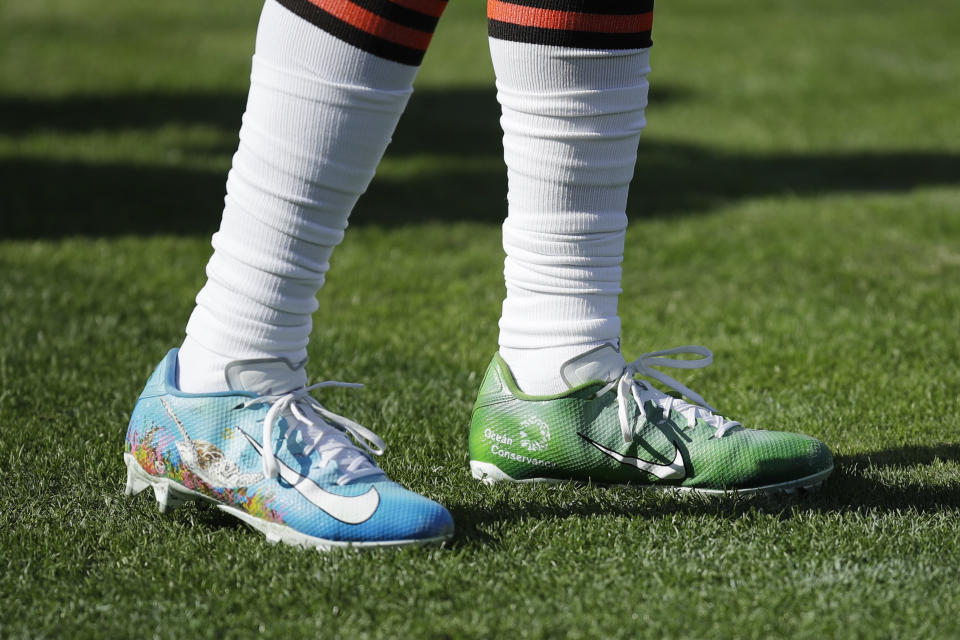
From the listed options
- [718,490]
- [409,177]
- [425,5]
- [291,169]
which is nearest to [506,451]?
[718,490]

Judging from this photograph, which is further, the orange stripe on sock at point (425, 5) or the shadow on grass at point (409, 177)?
the shadow on grass at point (409, 177)

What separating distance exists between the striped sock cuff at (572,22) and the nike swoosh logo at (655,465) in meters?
0.65

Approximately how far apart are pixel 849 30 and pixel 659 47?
6.89ft

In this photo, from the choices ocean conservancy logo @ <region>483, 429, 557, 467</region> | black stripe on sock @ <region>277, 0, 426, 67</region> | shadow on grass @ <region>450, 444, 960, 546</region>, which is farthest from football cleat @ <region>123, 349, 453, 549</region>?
black stripe on sock @ <region>277, 0, 426, 67</region>

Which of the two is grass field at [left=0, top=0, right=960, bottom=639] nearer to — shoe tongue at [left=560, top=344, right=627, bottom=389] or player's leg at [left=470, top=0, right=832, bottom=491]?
player's leg at [left=470, top=0, right=832, bottom=491]

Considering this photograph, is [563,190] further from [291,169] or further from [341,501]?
[341,501]

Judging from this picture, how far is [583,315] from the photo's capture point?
1824mm

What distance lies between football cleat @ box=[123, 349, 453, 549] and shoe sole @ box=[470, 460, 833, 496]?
268 millimetres

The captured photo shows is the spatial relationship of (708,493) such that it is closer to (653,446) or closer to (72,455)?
(653,446)

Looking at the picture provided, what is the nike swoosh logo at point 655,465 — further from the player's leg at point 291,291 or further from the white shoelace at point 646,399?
the player's leg at point 291,291

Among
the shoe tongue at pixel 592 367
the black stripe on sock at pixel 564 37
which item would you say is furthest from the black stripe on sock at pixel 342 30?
the shoe tongue at pixel 592 367

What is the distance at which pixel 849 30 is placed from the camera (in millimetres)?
10789

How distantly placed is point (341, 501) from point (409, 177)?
4.24m

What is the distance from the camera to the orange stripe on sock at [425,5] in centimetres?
153
